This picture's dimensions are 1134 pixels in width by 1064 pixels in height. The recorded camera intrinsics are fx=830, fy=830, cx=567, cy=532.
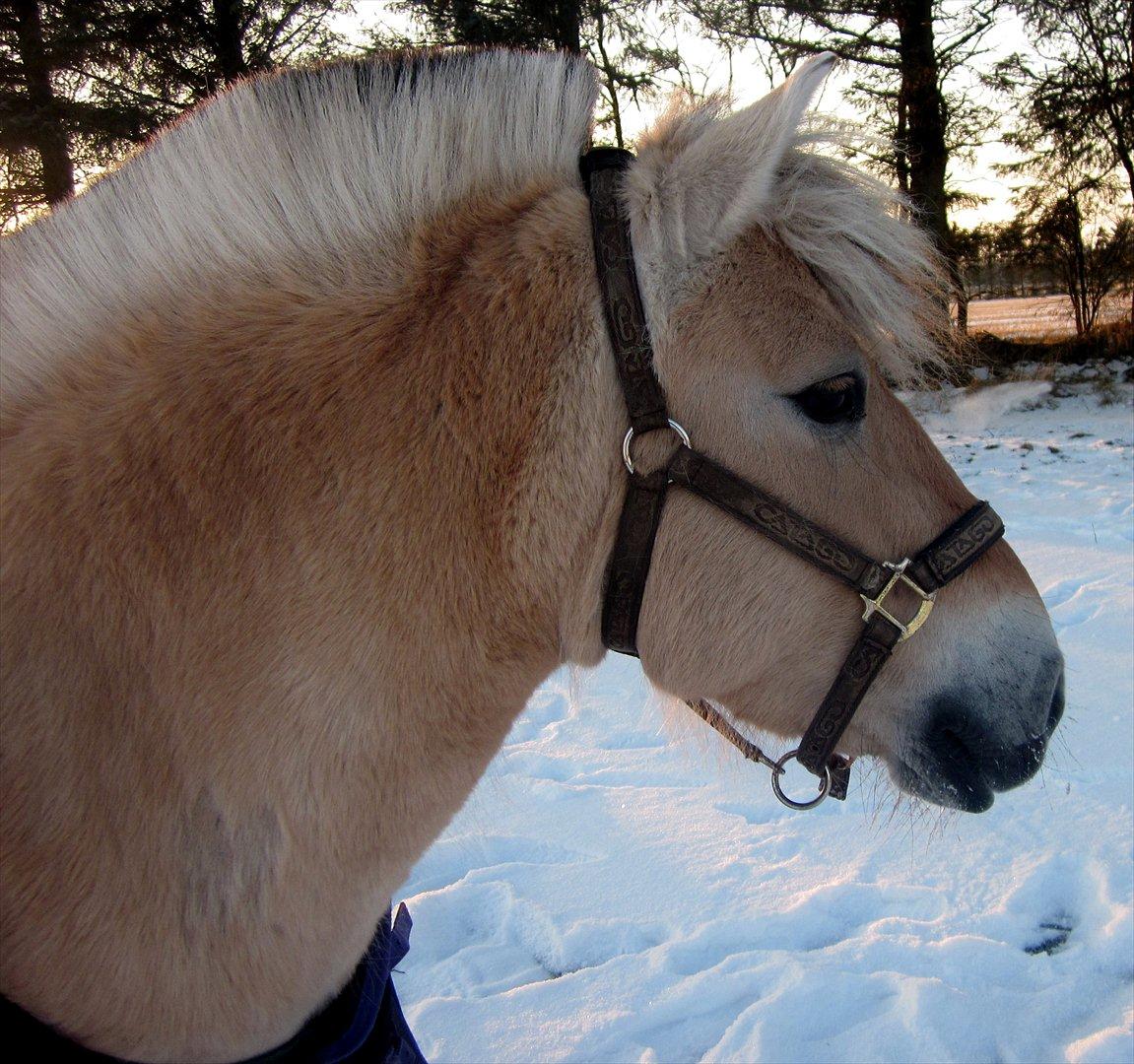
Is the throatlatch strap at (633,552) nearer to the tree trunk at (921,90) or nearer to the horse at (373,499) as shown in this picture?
the horse at (373,499)

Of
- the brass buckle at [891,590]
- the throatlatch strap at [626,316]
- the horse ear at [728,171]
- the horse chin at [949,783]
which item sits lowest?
the horse chin at [949,783]

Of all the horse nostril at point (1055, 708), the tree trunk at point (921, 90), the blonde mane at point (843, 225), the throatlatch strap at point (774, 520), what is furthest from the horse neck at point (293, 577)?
the tree trunk at point (921, 90)

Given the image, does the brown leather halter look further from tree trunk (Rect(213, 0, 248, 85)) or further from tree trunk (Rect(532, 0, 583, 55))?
tree trunk (Rect(532, 0, 583, 55))

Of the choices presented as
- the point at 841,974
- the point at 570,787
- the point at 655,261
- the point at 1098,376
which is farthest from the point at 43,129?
the point at 1098,376

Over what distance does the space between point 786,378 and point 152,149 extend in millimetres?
1115

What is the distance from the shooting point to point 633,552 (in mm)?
1410

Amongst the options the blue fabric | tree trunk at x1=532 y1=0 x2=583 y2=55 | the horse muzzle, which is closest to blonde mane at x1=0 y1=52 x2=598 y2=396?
the blue fabric

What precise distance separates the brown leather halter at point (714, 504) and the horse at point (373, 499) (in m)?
0.03

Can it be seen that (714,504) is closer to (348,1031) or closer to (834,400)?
(834,400)

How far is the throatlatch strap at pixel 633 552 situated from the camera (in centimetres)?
138

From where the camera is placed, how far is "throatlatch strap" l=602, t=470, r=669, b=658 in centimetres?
138

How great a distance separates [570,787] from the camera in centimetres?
352

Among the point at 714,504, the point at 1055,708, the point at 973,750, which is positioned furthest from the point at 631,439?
the point at 1055,708

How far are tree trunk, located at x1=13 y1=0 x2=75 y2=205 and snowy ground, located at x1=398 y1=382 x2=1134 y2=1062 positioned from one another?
21.7ft
